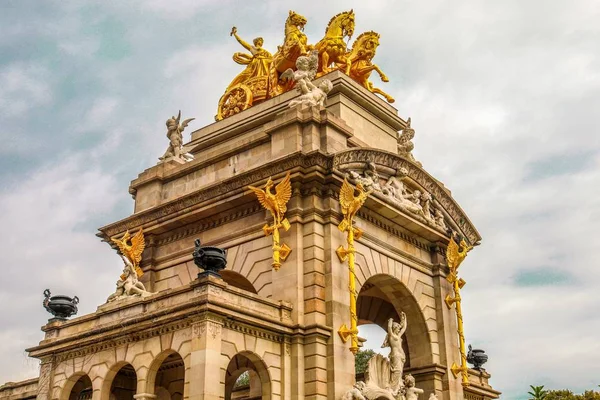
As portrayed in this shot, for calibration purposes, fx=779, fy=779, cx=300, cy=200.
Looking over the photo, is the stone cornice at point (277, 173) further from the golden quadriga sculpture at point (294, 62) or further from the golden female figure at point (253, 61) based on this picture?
the golden female figure at point (253, 61)

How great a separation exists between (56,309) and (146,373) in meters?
5.76

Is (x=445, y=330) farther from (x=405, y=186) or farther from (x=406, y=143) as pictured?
(x=406, y=143)

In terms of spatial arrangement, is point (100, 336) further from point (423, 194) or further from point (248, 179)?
point (423, 194)

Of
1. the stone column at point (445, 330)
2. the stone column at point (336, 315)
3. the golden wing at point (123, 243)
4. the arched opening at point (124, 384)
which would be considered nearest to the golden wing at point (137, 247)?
the golden wing at point (123, 243)

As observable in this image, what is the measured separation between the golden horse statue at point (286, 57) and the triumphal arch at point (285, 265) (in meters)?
0.08

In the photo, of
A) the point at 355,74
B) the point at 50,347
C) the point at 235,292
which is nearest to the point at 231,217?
the point at 235,292

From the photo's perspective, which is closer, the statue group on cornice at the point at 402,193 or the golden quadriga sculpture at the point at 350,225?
the golden quadriga sculpture at the point at 350,225

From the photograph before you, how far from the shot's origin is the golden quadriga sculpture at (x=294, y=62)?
110ft

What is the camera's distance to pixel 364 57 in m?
34.4

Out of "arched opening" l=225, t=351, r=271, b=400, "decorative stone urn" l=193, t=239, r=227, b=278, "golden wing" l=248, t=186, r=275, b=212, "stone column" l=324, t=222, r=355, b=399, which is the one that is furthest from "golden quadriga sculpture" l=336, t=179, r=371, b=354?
"decorative stone urn" l=193, t=239, r=227, b=278

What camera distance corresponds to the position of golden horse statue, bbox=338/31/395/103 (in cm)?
3422

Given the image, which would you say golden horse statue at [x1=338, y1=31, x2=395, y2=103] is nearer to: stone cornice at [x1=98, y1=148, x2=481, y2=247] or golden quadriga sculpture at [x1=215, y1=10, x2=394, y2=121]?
golden quadriga sculpture at [x1=215, y1=10, x2=394, y2=121]

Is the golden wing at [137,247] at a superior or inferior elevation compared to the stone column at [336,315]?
superior

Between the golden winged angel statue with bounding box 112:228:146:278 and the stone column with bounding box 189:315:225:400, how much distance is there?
27.4ft
